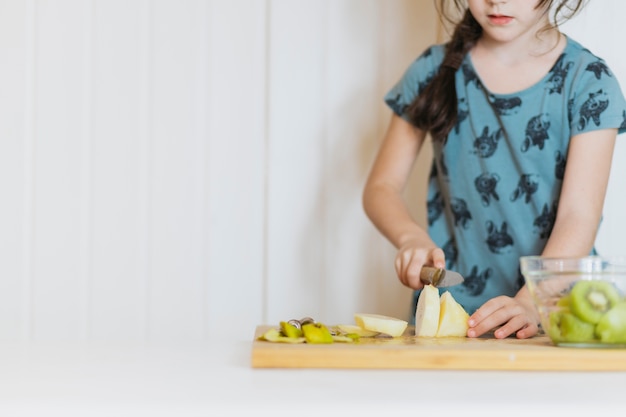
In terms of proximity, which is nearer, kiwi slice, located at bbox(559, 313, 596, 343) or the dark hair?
kiwi slice, located at bbox(559, 313, 596, 343)

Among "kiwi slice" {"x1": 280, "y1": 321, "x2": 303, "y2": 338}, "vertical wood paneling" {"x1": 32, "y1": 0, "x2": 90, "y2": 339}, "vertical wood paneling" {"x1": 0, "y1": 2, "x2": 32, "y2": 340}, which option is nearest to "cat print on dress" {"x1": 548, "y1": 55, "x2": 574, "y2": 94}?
"kiwi slice" {"x1": 280, "y1": 321, "x2": 303, "y2": 338}

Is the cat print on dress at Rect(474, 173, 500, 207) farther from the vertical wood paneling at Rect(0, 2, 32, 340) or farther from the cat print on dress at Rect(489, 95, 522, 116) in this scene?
the vertical wood paneling at Rect(0, 2, 32, 340)

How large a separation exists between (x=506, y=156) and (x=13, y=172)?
3.26 feet

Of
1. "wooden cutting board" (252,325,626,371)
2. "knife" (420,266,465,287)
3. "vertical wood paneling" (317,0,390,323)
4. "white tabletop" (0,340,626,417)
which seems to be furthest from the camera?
"vertical wood paneling" (317,0,390,323)

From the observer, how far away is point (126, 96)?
1.88 meters

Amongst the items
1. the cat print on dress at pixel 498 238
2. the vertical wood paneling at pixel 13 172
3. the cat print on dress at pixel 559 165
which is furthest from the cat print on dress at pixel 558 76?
the vertical wood paneling at pixel 13 172

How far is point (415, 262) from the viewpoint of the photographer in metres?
1.24

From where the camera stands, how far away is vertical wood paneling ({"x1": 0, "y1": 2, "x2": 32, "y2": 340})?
1.88m

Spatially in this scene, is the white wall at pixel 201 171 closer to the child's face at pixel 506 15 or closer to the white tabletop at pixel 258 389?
the child's face at pixel 506 15

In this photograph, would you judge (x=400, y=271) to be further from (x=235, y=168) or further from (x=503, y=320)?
(x=235, y=168)

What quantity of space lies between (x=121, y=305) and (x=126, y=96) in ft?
1.40

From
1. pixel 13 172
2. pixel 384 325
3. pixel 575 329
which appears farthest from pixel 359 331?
pixel 13 172

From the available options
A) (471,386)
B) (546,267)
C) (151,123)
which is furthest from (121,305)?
(471,386)

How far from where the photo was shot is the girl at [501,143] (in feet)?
4.71
